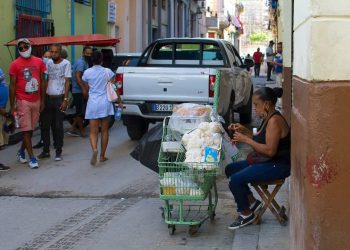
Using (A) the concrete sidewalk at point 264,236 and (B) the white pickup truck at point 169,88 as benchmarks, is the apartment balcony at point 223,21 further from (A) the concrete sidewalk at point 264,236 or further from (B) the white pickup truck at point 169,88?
(A) the concrete sidewalk at point 264,236

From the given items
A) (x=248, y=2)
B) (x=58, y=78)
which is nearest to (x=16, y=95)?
(x=58, y=78)

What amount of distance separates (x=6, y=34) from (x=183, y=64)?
367cm

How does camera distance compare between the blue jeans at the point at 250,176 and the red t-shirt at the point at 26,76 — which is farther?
the red t-shirt at the point at 26,76

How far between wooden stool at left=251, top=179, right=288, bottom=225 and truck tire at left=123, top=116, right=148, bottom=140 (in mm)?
5491

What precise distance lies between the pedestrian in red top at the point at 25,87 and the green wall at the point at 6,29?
12.0 feet

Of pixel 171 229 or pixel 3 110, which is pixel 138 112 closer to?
pixel 3 110

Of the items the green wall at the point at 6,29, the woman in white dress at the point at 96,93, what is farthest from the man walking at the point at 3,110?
the green wall at the point at 6,29

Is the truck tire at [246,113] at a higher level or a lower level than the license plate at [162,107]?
lower

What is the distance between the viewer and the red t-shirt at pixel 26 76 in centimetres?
830

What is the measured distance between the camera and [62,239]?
5492mm

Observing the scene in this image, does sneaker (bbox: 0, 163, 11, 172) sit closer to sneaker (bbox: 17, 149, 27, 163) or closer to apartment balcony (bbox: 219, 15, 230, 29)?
sneaker (bbox: 17, 149, 27, 163)

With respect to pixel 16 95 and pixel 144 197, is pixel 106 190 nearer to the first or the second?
pixel 144 197

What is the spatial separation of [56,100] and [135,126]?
2.04 metres

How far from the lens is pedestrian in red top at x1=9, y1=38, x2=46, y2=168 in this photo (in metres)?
8.30
